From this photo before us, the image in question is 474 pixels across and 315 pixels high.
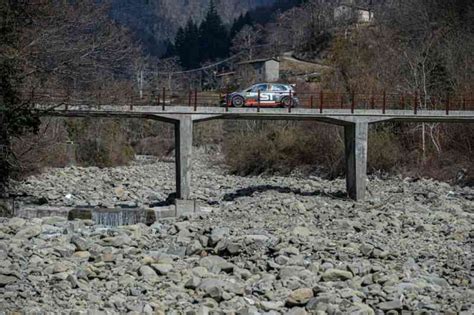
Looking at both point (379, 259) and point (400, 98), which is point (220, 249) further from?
point (400, 98)

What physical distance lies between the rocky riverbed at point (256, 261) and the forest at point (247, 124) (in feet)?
19.4

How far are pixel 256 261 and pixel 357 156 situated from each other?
56.4 feet

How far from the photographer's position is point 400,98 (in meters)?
49.1

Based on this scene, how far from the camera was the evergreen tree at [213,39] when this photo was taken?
14750cm

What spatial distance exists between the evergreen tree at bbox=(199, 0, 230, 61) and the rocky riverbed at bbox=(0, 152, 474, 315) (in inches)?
4492

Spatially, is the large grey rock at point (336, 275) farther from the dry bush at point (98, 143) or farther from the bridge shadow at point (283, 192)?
the dry bush at point (98, 143)

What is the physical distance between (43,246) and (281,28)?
4418 inches

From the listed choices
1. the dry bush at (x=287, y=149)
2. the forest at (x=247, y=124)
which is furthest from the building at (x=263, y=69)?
the dry bush at (x=287, y=149)

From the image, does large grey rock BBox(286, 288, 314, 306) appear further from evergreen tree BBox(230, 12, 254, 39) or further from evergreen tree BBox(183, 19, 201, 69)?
evergreen tree BBox(230, 12, 254, 39)

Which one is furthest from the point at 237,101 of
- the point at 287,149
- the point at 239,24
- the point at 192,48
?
the point at 239,24

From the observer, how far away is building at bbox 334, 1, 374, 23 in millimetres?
116750

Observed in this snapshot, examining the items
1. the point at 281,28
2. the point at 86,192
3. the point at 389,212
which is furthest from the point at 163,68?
the point at 389,212

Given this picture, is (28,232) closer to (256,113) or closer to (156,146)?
(256,113)

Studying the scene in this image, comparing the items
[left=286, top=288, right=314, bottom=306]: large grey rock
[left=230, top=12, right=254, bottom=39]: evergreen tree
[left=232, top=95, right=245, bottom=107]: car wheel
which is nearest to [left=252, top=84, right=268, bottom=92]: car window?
[left=232, top=95, right=245, bottom=107]: car wheel
